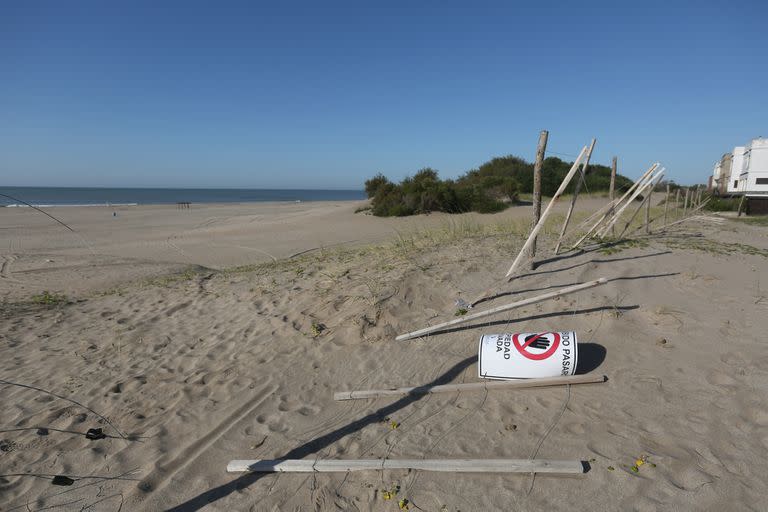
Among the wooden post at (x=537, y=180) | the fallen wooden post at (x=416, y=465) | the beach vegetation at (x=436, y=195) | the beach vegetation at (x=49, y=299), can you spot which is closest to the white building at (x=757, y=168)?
the beach vegetation at (x=436, y=195)

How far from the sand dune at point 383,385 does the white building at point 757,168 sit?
62.2 feet

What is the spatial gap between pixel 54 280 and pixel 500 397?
31.6ft

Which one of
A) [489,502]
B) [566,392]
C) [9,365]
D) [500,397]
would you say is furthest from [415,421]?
[9,365]

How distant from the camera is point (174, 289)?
8.41 m

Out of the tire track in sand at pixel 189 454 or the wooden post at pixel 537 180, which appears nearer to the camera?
the tire track in sand at pixel 189 454

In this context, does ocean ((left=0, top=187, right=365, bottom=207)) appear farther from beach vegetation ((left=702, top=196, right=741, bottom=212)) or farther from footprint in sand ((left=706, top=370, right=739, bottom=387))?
beach vegetation ((left=702, top=196, right=741, bottom=212))

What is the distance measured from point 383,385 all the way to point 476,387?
3.14ft

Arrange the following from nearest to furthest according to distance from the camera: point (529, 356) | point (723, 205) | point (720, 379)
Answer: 1. point (720, 379)
2. point (529, 356)
3. point (723, 205)

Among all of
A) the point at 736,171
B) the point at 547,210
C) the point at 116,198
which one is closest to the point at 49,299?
the point at 547,210

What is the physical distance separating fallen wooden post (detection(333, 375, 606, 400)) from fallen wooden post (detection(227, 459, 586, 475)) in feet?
3.11

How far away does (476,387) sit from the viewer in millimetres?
4160

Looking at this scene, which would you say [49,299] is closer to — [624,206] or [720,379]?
[720,379]

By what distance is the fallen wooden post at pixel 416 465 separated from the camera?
121 inches

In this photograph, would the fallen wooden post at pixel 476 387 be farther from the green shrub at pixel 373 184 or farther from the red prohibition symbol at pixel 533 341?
the green shrub at pixel 373 184
